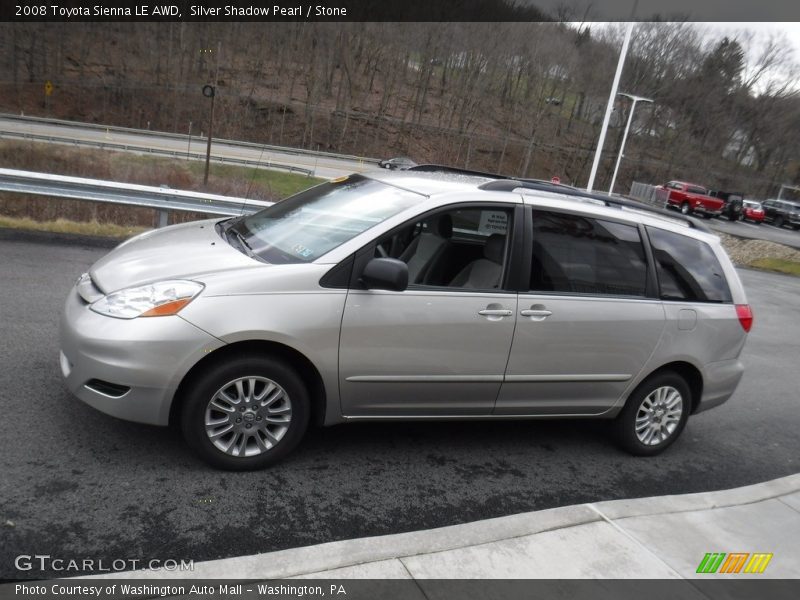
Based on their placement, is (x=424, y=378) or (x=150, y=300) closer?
(x=150, y=300)

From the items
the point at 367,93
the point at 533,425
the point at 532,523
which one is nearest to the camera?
the point at 532,523

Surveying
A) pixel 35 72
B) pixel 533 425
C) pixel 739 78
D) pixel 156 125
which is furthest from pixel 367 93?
pixel 533 425

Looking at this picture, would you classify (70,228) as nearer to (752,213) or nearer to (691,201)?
(691,201)

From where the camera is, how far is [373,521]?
11.6ft

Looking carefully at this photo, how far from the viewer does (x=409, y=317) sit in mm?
3869

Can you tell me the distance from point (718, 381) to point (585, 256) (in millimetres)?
1588

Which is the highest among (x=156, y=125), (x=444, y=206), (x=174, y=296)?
(x=444, y=206)

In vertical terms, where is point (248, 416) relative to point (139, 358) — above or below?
below

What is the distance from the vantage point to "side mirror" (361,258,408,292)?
3.68 meters

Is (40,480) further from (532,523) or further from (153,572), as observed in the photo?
(532,523)

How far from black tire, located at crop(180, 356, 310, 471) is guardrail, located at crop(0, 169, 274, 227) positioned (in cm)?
683

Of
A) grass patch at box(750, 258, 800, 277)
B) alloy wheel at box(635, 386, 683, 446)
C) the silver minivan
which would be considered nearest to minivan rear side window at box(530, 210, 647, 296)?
the silver minivan

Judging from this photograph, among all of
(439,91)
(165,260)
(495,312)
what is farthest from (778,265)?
(439,91)

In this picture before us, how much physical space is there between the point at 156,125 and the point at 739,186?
63397 mm
